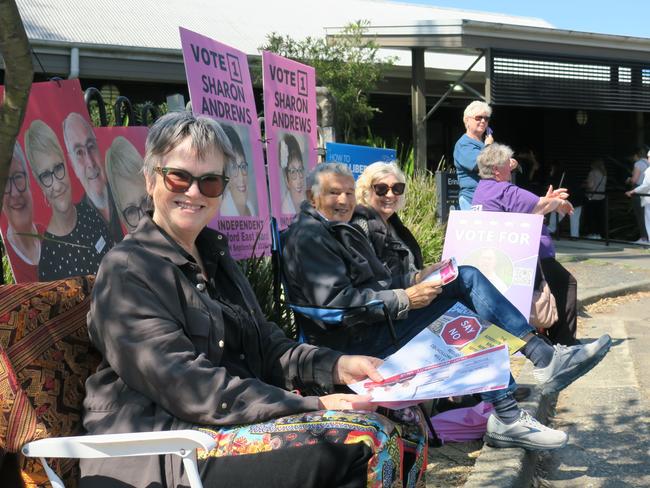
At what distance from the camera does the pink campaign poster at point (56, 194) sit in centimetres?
331

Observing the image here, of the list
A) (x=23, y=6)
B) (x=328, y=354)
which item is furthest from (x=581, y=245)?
(x=328, y=354)

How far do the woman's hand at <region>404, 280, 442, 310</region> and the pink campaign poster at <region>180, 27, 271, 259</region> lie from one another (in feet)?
3.88

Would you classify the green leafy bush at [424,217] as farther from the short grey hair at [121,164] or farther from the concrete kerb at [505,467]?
the short grey hair at [121,164]

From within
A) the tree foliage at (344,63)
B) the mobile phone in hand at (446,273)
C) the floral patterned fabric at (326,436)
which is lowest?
the floral patterned fabric at (326,436)

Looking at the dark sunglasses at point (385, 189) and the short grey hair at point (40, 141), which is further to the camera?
the dark sunglasses at point (385, 189)

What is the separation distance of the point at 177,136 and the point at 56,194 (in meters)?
1.05

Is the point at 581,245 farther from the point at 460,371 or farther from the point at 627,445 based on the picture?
the point at 460,371

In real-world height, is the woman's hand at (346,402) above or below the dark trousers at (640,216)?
above

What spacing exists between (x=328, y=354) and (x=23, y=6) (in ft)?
40.1

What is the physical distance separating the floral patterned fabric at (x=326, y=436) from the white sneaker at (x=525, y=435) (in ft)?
6.19

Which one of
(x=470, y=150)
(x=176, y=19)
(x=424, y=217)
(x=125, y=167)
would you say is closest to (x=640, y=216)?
(x=424, y=217)

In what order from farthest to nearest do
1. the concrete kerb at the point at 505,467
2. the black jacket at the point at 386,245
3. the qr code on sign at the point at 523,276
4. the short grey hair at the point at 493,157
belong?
the short grey hair at the point at 493,157
the qr code on sign at the point at 523,276
the black jacket at the point at 386,245
the concrete kerb at the point at 505,467

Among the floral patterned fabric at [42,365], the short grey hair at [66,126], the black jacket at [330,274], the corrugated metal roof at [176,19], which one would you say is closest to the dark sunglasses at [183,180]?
the floral patterned fabric at [42,365]

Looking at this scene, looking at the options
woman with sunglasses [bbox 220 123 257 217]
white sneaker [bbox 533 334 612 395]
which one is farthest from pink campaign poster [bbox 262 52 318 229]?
white sneaker [bbox 533 334 612 395]
